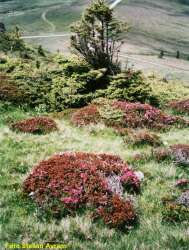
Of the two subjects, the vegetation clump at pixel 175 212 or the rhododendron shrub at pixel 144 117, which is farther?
the rhododendron shrub at pixel 144 117

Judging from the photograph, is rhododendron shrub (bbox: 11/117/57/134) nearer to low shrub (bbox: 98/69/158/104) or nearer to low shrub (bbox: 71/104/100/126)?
low shrub (bbox: 71/104/100/126)

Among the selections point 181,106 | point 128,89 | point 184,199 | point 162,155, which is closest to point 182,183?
point 184,199

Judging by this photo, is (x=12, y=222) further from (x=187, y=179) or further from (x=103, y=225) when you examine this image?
(x=187, y=179)

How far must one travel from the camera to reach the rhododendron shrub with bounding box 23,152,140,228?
33.1ft

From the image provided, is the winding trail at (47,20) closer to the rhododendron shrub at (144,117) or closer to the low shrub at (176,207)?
the rhododendron shrub at (144,117)

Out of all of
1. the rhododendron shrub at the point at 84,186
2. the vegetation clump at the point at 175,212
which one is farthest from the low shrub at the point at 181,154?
the vegetation clump at the point at 175,212

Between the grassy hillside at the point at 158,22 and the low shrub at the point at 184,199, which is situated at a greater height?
the low shrub at the point at 184,199

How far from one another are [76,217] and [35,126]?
311 inches

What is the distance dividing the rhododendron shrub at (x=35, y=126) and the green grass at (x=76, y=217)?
465 millimetres

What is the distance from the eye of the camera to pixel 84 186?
10844mm

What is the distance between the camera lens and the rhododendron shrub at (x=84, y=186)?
1008cm

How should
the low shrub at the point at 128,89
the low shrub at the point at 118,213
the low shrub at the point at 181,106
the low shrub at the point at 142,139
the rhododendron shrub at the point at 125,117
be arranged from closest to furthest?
Answer: the low shrub at the point at 118,213
the low shrub at the point at 142,139
the rhododendron shrub at the point at 125,117
the low shrub at the point at 128,89
the low shrub at the point at 181,106

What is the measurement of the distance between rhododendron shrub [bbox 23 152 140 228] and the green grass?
315mm

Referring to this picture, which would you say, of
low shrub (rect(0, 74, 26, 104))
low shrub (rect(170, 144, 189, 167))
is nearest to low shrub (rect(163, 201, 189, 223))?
low shrub (rect(170, 144, 189, 167))
